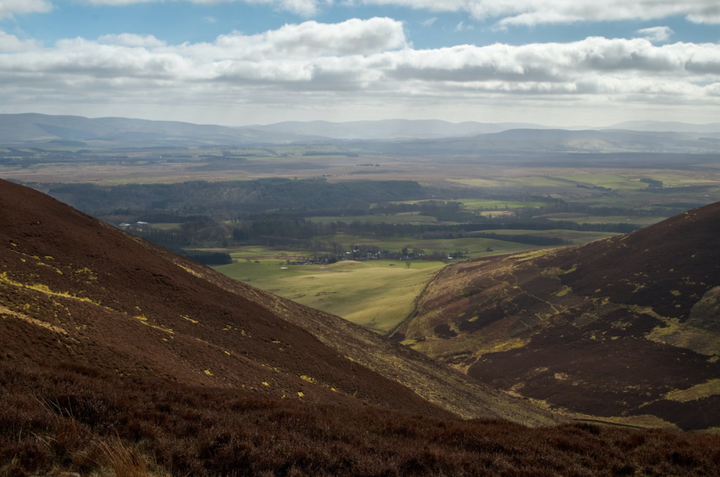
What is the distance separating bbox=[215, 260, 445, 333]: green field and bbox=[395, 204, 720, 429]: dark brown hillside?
20.9ft

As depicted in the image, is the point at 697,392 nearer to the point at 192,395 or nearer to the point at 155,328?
the point at 155,328

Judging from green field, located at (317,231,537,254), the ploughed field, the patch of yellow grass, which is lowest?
green field, located at (317,231,537,254)

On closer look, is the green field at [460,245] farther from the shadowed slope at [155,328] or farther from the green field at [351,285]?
the shadowed slope at [155,328]

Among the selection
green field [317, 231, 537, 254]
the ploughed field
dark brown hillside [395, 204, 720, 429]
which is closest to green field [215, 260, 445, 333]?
dark brown hillside [395, 204, 720, 429]

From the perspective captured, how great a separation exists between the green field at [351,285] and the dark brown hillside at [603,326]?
6.37m

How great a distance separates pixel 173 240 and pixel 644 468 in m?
195

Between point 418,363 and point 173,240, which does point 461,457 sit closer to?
point 418,363

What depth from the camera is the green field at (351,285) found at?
9975 cm

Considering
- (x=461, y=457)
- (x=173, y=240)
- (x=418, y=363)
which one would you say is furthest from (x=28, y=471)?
(x=173, y=240)

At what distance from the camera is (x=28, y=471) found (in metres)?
11.7

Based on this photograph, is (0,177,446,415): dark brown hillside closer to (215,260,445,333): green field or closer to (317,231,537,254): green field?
(215,260,445,333): green field

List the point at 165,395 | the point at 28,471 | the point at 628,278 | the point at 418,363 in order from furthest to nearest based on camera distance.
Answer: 1. the point at 628,278
2. the point at 418,363
3. the point at 165,395
4. the point at 28,471

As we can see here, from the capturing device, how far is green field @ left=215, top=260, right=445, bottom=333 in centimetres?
9975

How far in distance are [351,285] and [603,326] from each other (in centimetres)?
5845
